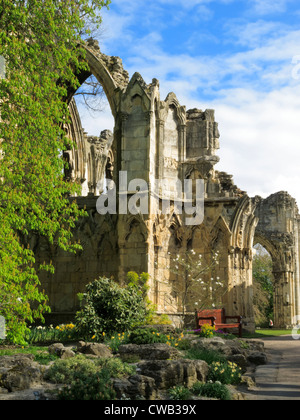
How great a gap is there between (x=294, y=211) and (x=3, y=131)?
30.7m

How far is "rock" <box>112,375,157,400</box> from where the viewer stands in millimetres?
6863

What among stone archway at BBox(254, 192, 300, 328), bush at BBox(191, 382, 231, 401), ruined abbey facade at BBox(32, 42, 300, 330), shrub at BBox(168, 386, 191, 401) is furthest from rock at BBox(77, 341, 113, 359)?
stone archway at BBox(254, 192, 300, 328)

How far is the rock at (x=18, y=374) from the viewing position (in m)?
7.24

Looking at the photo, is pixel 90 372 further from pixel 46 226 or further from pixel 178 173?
pixel 178 173

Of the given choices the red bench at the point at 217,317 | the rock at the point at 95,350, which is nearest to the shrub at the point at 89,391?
the rock at the point at 95,350

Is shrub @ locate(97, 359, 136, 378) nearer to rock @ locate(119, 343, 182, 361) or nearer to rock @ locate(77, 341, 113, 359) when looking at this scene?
rock @ locate(119, 343, 182, 361)

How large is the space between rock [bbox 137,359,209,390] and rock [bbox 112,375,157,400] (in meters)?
0.57

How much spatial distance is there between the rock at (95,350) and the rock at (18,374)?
1.88m

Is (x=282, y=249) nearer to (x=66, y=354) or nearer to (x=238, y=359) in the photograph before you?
(x=238, y=359)

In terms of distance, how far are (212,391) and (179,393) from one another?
525 millimetres

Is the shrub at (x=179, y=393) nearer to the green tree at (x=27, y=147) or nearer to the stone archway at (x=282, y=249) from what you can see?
the green tree at (x=27, y=147)
